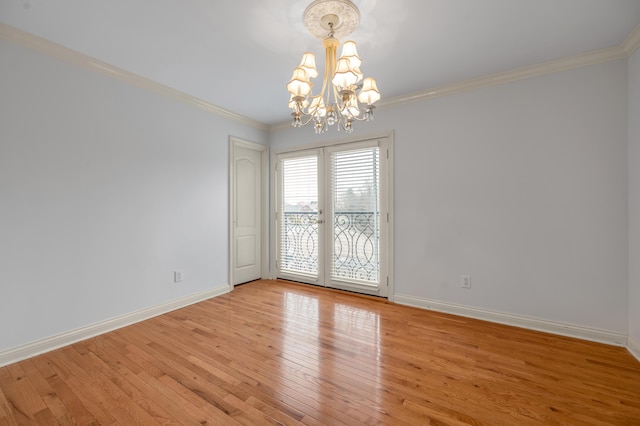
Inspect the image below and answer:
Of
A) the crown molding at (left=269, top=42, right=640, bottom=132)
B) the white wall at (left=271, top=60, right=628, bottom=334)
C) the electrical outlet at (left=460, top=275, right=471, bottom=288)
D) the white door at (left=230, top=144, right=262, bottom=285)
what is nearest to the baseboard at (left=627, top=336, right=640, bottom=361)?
the white wall at (left=271, top=60, right=628, bottom=334)

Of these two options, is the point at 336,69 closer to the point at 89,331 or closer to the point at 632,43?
the point at 632,43

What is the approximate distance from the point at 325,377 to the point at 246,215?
9.50 ft

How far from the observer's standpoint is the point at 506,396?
169 centimetres

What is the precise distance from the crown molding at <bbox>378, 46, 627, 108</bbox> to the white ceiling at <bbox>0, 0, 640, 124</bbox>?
0.07 meters

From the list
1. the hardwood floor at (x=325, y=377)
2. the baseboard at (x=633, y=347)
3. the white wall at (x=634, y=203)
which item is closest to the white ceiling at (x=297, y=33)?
the white wall at (x=634, y=203)

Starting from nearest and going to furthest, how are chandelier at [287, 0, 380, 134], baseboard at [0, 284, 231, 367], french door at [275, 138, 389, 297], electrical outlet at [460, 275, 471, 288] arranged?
chandelier at [287, 0, 380, 134] < baseboard at [0, 284, 231, 367] < electrical outlet at [460, 275, 471, 288] < french door at [275, 138, 389, 297]

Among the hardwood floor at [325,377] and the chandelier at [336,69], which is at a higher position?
the chandelier at [336,69]

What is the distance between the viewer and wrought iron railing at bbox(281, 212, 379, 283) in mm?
3605

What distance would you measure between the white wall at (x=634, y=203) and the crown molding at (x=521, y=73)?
18cm

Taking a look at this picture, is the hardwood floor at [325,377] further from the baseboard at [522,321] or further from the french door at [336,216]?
the french door at [336,216]

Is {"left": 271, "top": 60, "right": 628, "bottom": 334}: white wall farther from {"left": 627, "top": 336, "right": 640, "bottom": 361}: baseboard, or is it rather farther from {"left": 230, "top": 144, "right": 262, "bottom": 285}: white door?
{"left": 230, "top": 144, "right": 262, "bottom": 285}: white door

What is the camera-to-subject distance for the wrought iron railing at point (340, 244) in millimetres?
3605

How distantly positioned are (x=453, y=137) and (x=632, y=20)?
143 cm

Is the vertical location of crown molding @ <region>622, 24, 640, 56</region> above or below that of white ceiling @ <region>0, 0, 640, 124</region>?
below
